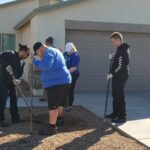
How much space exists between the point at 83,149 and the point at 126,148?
75cm

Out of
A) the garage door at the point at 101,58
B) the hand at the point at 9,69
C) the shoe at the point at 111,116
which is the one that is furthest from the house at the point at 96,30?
the hand at the point at 9,69

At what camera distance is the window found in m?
20.1

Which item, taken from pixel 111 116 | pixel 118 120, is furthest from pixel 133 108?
pixel 118 120

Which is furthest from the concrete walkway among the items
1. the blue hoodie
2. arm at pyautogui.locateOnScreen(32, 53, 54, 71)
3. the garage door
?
arm at pyautogui.locateOnScreen(32, 53, 54, 71)

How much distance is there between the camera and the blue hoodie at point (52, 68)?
25.1 feet

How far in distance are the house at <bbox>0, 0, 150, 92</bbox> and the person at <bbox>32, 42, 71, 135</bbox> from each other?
5.99 metres

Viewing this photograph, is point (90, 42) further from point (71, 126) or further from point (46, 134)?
point (46, 134)

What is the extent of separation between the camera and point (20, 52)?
28.3 ft

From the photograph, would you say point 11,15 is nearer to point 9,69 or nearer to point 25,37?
point 25,37

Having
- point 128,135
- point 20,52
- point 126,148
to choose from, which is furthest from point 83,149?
point 20,52

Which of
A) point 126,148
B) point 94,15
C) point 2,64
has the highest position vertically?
point 94,15

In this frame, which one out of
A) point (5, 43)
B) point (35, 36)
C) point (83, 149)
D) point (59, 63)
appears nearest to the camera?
point (83, 149)

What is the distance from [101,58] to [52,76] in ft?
22.6

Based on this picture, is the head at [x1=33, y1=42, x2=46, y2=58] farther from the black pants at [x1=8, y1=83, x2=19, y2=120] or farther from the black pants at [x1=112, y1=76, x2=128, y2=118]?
the black pants at [x1=112, y1=76, x2=128, y2=118]
